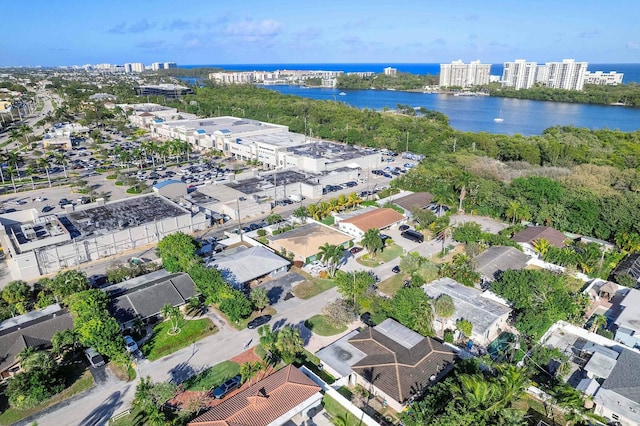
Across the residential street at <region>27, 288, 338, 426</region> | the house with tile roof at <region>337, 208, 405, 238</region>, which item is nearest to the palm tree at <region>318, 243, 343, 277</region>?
the residential street at <region>27, 288, 338, 426</region>

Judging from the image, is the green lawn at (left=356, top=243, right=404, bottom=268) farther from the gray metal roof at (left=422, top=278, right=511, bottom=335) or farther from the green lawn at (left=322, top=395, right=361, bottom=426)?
the green lawn at (left=322, top=395, right=361, bottom=426)

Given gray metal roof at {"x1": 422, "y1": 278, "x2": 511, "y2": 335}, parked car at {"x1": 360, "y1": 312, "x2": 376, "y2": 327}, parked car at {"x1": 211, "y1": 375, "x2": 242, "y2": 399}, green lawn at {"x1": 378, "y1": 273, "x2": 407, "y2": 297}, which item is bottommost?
green lawn at {"x1": 378, "y1": 273, "x2": 407, "y2": 297}

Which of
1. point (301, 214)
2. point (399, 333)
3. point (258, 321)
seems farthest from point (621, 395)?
point (301, 214)

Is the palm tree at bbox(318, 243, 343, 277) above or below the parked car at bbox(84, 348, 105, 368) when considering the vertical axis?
above

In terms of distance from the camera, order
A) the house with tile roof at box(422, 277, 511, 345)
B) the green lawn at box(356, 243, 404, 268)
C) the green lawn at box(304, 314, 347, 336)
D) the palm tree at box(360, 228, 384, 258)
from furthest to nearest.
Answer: the green lawn at box(356, 243, 404, 268) < the palm tree at box(360, 228, 384, 258) < the green lawn at box(304, 314, 347, 336) < the house with tile roof at box(422, 277, 511, 345)

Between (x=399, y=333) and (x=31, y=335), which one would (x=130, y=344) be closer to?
(x=31, y=335)

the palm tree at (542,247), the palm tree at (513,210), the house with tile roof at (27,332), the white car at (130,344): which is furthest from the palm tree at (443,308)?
the house with tile roof at (27,332)

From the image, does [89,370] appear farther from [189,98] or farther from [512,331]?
[189,98]
